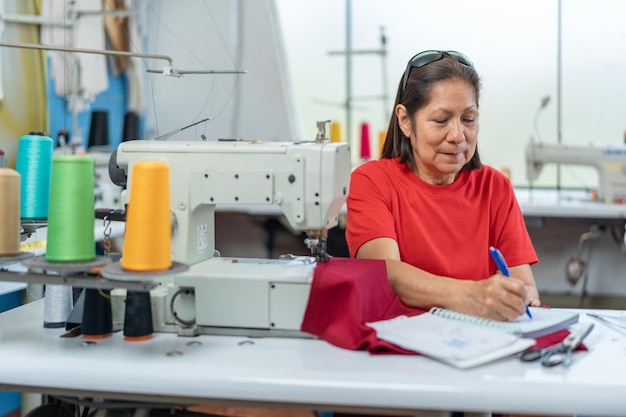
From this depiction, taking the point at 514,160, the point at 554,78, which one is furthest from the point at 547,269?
the point at 554,78

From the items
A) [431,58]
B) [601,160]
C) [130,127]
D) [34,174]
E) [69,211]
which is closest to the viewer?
[69,211]

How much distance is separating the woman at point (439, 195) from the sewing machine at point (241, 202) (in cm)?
30

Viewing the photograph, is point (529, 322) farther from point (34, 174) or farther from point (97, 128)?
point (97, 128)

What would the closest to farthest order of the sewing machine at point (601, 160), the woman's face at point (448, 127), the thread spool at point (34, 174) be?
the thread spool at point (34, 174), the woman's face at point (448, 127), the sewing machine at point (601, 160)

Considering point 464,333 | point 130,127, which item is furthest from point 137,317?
point 130,127

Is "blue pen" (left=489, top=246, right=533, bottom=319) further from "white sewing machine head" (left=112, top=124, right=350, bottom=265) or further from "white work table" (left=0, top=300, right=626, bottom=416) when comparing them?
"white sewing machine head" (left=112, top=124, right=350, bottom=265)

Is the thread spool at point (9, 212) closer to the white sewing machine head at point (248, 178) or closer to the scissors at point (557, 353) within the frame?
the white sewing machine head at point (248, 178)

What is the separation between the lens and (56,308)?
1549mm

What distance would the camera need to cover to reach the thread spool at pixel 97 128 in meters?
3.82

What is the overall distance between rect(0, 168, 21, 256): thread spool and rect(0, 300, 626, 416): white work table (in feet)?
0.64

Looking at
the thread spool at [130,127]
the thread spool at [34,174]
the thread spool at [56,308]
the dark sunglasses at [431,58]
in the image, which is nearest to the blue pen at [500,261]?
the dark sunglasses at [431,58]

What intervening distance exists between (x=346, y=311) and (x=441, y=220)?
1.84ft

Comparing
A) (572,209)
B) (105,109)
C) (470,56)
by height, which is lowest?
(572,209)

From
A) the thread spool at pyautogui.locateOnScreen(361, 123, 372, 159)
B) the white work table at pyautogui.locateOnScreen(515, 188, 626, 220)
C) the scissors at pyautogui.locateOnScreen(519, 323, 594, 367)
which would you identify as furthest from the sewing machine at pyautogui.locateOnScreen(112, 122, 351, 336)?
the thread spool at pyautogui.locateOnScreen(361, 123, 372, 159)
